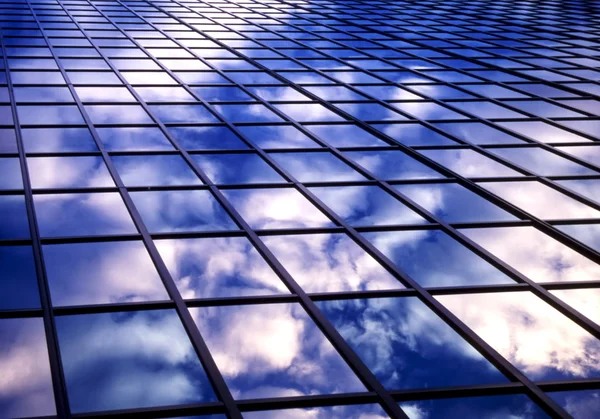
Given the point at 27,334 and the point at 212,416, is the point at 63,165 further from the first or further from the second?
the point at 212,416

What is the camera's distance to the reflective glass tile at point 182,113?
29.0 m

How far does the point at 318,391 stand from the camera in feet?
42.4

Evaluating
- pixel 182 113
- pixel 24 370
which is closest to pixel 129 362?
pixel 24 370

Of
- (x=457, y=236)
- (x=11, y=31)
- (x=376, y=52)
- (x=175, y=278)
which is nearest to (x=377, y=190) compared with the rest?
(x=457, y=236)

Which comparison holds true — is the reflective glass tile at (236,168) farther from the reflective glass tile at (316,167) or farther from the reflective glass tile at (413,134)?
the reflective glass tile at (413,134)

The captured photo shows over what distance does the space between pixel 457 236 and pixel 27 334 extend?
11.3 m

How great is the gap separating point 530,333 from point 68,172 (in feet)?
46.6

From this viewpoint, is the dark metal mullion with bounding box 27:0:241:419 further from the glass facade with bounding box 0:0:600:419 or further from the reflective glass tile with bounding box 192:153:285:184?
the reflective glass tile with bounding box 192:153:285:184

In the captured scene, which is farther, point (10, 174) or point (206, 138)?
point (206, 138)

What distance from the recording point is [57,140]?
2552 cm

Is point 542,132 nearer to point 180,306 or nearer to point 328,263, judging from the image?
point 328,263

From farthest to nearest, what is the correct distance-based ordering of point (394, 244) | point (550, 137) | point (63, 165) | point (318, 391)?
1. point (550, 137)
2. point (63, 165)
3. point (394, 244)
4. point (318, 391)

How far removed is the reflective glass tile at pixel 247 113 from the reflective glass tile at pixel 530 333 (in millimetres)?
15039

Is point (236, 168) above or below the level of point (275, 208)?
below
